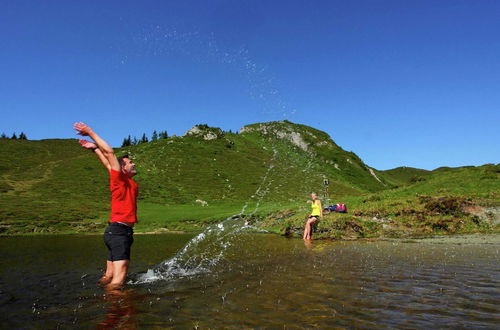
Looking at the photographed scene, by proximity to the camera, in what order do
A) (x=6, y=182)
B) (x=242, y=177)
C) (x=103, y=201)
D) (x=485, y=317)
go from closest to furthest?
1. (x=485, y=317)
2. (x=103, y=201)
3. (x=6, y=182)
4. (x=242, y=177)

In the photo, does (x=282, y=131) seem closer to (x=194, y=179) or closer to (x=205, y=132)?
(x=205, y=132)

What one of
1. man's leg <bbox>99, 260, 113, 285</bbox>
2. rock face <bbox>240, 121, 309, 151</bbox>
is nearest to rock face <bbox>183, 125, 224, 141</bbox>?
rock face <bbox>240, 121, 309, 151</bbox>

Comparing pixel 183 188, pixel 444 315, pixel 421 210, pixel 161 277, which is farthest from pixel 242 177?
pixel 444 315

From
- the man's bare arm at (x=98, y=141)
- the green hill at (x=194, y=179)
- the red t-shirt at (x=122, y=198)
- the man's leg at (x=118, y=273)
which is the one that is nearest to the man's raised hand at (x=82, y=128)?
the man's bare arm at (x=98, y=141)

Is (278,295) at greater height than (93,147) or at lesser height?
lesser

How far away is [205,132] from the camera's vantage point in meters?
103

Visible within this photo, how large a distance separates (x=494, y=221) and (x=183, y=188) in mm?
51751

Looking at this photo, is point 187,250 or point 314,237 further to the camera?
point 314,237

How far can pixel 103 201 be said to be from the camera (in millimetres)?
51219

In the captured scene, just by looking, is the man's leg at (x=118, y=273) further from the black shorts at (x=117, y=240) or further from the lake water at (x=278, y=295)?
the lake water at (x=278, y=295)

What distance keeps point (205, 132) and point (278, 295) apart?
9779 centimetres

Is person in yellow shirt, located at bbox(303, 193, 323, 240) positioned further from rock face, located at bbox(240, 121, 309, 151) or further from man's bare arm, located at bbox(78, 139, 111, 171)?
rock face, located at bbox(240, 121, 309, 151)

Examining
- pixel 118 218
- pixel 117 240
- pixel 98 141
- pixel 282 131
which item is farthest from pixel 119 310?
pixel 282 131

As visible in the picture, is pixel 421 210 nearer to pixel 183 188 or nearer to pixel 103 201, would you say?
pixel 103 201
